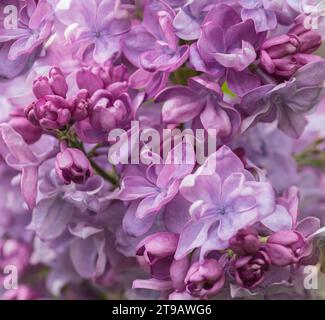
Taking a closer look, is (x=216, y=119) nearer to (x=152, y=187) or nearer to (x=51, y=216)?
(x=152, y=187)

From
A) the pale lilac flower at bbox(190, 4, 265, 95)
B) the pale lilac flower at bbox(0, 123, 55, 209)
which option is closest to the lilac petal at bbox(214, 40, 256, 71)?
the pale lilac flower at bbox(190, 4, 265, 95)

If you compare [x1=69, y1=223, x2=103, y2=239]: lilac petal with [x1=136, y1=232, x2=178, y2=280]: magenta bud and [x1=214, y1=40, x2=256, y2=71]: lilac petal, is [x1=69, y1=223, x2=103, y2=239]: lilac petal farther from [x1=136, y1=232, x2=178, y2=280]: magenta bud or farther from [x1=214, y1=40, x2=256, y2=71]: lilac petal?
[x1=214, y1=40, x2=256, y2=71]: lilac petal

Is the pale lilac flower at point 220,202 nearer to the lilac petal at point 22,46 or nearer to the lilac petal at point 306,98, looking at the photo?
the lilac petal at point 306,98

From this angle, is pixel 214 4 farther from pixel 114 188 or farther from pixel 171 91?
Result: pixel 114 188

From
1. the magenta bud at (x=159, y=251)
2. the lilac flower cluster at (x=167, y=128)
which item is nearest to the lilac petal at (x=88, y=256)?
the lilac flower cluster at (x=167, y=128)

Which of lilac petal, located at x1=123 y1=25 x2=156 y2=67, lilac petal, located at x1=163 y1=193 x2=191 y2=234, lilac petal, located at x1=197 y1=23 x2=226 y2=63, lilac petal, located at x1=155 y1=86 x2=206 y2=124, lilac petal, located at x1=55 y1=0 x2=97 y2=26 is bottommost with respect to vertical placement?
lilac petal, located at x1=163 y1=193 x2=191 y2=234

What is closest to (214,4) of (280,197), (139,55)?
(139,55)
